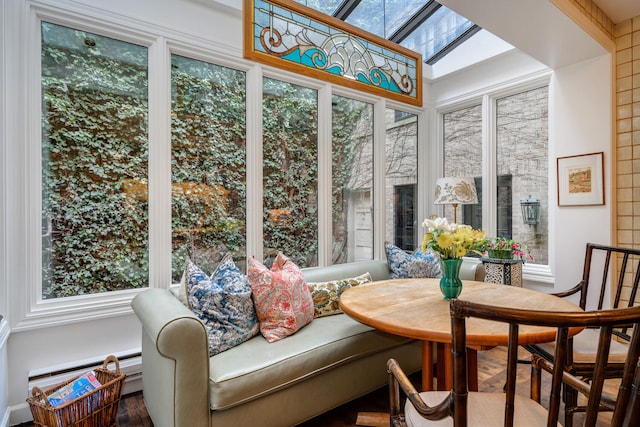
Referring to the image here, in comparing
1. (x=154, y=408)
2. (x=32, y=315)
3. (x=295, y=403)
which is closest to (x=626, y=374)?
(x=295, y=403)

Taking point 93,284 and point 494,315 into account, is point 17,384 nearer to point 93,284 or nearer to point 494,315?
point 93,284

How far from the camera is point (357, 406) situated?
2.07 meters

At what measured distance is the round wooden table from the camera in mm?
1331

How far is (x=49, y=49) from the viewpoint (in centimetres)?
204

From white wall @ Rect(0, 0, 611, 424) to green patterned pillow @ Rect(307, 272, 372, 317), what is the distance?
1.20m

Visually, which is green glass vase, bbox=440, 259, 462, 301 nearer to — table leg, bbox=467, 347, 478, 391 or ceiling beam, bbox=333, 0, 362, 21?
table leg, bbox=467, 347, 478, 391

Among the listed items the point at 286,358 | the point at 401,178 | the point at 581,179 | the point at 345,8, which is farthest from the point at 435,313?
the point at 345,8

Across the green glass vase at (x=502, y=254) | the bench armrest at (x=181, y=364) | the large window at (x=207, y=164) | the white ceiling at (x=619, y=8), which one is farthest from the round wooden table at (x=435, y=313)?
the white ceiling at (x=619, y=8)

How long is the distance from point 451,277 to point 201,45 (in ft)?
7.63

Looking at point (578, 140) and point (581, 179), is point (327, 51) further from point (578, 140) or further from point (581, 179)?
point (581, 179)

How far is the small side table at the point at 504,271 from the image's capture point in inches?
117

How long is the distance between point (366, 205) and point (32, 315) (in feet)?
9.07

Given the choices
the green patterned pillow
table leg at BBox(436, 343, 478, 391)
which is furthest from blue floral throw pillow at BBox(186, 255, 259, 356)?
table leg at BBox(436, 343, 478, 391)

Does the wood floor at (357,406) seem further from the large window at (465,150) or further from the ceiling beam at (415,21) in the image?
the ceiling beam at (415,21)
